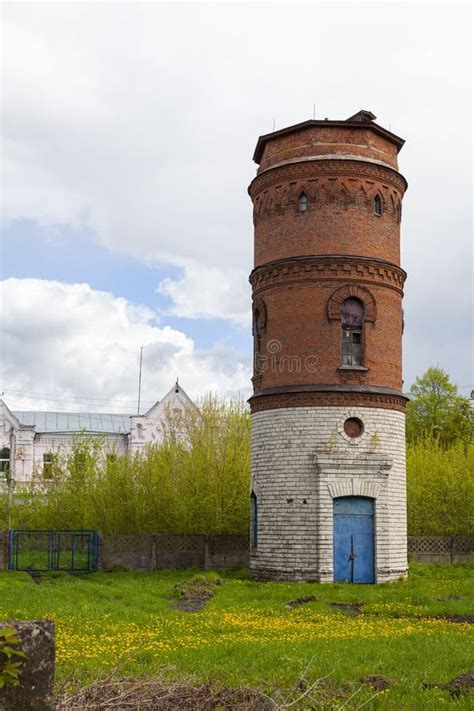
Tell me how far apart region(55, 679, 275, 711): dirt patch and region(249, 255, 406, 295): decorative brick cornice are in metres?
16.5

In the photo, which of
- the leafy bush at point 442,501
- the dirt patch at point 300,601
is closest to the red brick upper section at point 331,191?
the dirt patch at point 300,601

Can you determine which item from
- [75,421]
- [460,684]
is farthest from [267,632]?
[75,421]

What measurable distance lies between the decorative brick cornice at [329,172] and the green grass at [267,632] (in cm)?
1185

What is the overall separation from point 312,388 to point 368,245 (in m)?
4.70

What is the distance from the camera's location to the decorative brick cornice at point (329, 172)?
2461cm

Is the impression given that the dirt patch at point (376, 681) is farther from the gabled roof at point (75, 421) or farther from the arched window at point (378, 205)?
the gabled roof at point (75, 421)

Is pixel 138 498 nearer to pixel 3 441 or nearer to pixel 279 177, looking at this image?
pixel 279 177

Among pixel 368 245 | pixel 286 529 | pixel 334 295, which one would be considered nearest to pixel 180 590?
pixel 286 529

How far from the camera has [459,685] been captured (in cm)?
1012

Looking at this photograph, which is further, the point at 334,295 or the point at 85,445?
the point at 85,445

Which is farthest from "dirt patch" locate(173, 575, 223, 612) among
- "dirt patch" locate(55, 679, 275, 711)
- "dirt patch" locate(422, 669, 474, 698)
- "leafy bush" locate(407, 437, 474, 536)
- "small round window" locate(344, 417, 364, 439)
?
"leafy bush" locate(407, 437, 474, 536)

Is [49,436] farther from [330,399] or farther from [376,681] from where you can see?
[376,681]

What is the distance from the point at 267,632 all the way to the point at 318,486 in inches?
345

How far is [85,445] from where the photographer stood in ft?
135
